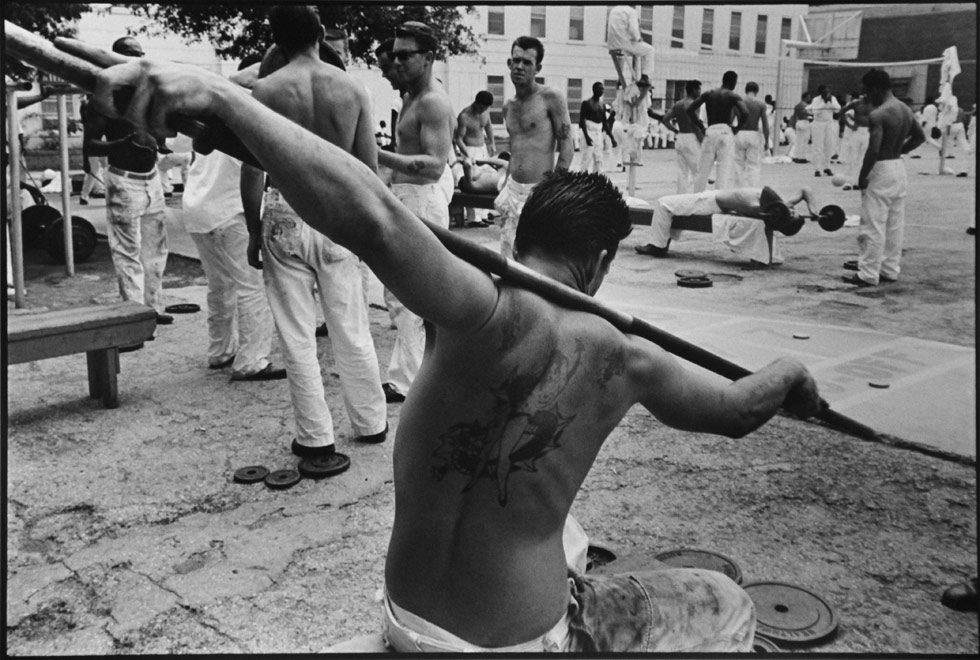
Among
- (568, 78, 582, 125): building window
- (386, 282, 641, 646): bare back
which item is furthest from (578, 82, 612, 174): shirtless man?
(386, 282, 641, 646): bare back

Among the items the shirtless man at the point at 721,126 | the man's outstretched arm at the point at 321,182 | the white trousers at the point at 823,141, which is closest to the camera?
the man's outstretched arm at the point at 321,182

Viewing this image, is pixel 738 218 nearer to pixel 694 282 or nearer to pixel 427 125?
pixel 694 282

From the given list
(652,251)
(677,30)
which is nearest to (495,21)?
(677,30)

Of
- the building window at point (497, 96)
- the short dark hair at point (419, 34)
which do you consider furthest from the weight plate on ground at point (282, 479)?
the building window at point (497, 96)

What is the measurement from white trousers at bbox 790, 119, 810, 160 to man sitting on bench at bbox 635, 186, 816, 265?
15.3 meters

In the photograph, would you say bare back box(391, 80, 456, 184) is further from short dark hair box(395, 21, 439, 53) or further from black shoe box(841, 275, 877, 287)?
black shoe box(841, 275, 877, 287)

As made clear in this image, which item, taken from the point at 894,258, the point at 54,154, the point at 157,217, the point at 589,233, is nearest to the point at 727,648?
the point at 589,233

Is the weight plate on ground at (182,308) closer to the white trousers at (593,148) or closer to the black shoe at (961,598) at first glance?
the black shoe at (961,598)

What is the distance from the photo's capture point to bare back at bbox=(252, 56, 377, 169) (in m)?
3.97

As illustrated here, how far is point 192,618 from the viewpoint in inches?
117

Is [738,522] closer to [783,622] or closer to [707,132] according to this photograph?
→ [783,622]

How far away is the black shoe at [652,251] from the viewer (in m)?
10.5

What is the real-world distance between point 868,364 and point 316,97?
4.12 meters

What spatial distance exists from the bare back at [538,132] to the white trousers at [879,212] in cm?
349
